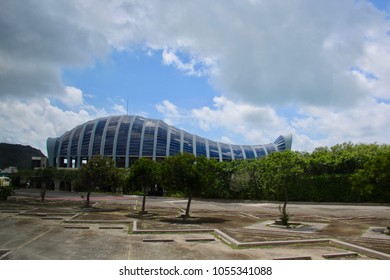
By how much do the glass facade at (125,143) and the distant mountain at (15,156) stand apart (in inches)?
701

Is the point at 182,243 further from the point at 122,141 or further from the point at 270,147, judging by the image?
the point at 270,147

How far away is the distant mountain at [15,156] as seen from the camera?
356 feet

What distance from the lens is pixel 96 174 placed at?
105ft

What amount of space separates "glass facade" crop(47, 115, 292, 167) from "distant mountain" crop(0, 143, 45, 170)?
17.8 metres

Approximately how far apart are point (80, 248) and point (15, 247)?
2.49m

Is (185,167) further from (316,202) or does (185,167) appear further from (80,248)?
(316,202)

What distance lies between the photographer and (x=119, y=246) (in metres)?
13.2

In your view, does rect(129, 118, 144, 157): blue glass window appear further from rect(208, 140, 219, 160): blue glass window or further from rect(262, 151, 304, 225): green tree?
rect(262, 151, 304, 225): green tree

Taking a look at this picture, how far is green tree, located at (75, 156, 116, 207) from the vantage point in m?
32.1

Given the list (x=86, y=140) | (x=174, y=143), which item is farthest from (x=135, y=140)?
(x=86, y=140)

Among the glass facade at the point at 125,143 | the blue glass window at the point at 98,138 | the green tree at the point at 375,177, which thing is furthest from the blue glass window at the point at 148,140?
the green tree at the point at 375,177

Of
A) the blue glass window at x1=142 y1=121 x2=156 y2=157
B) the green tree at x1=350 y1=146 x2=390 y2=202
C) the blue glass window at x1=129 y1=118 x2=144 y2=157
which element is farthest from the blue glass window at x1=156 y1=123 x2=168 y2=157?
the green tree at x1=350 y1=146 x2=390 y2=202

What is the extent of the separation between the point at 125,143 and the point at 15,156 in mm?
45689

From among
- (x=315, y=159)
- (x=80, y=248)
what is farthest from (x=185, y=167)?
(x=315, y=159)
